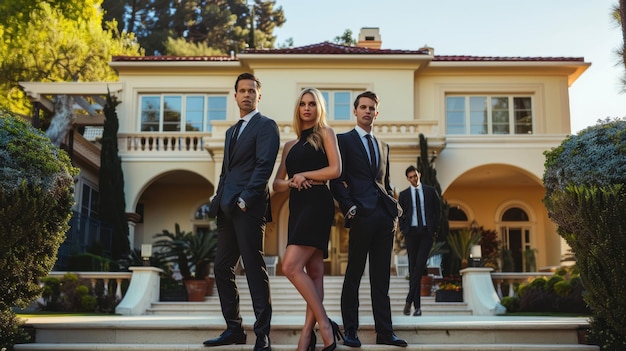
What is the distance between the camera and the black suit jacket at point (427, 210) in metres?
9.92

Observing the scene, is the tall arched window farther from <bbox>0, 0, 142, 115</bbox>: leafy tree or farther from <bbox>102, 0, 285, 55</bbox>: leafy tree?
<bbox>102, 0, 285, 55</bbox>: leafy tree

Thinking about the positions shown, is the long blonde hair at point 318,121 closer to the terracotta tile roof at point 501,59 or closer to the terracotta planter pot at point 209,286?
the terracotta planter pot at point 209,286

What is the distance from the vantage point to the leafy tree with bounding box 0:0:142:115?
2727cm

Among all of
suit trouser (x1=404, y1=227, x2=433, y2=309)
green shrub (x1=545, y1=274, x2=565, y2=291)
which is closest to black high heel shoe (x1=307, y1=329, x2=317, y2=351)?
suit trouser (x1=404, y1=227, x2=433, y2=309)

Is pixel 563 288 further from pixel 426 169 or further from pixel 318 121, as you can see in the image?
pixel 318 121

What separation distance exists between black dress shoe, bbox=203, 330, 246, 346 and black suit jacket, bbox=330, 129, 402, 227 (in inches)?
47.9

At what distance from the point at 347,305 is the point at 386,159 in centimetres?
127

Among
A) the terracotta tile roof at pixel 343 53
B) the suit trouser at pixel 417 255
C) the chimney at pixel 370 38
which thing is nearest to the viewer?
the suit trouser at pixel 417 255

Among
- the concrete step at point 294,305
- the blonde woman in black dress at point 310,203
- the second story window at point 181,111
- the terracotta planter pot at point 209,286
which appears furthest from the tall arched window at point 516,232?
the blonde woman in black dress at point 310,203

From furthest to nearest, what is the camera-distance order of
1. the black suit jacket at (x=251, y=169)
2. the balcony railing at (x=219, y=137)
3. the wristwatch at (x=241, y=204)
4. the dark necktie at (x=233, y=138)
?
1. the balcony railing at (x=219, y=137)
2. the dark necktie at (x=233, y=138)
3. the black suit jacket at (x=251, y=169)
4. the wristwatch at (x=241, y=204)

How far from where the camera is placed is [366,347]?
18.7 feet

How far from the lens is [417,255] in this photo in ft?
33.0

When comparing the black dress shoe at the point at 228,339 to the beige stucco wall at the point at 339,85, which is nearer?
the black dress shoe at the point at 228,339

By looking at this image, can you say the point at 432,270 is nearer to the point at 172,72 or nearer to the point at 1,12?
the point at 172,72
